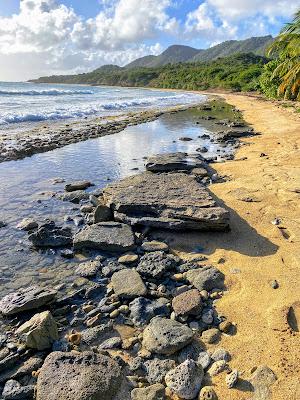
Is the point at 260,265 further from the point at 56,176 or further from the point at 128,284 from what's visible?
the point at 56,176

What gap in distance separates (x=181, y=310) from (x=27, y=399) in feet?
6.52

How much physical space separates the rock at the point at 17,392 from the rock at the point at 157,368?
1.11 metres

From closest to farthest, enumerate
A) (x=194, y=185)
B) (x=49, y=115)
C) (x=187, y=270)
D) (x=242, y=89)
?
(x=187, y=270)
(x=194, y=185)
(x=49, y=115)
(x=242, y=89)

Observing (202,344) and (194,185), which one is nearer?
(202,344)

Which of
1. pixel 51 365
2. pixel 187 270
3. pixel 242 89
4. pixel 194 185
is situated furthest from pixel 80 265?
pixel 242 89

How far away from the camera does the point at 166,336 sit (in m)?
4.12

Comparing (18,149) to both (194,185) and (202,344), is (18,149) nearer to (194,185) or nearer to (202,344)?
(194,185)

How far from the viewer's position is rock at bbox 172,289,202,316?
15.1 ft

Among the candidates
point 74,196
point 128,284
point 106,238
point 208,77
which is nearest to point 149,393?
point 128,284

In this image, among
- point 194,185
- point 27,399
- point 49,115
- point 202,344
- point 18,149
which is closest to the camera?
point 27,399

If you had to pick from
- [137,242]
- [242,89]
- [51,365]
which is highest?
[51,365]

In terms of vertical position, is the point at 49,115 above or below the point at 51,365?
below

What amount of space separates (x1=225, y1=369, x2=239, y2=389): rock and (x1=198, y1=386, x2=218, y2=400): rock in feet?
0.56

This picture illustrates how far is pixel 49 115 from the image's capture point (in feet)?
90.3
